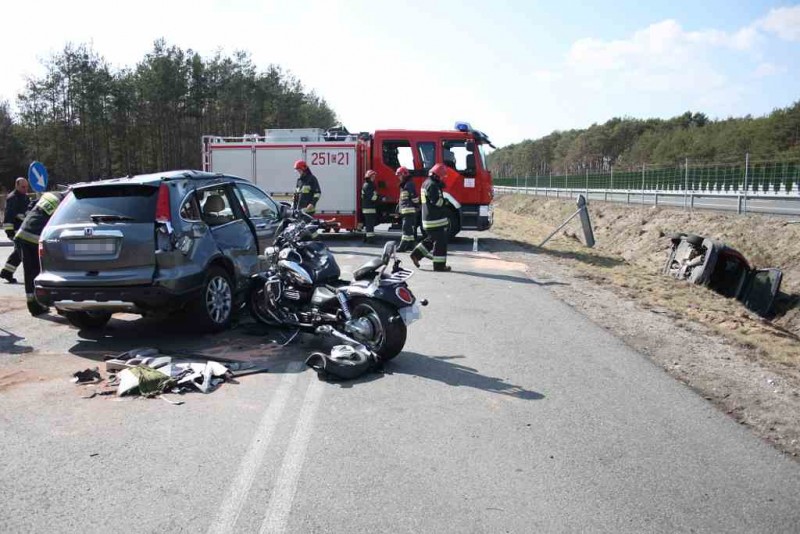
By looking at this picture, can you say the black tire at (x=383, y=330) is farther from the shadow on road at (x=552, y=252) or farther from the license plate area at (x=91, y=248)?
the shadow on road at (x=552, y=252)

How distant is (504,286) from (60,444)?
7.99 m

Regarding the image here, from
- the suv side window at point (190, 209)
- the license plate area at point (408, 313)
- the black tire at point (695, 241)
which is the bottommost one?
the license plate area at point (408, 313)

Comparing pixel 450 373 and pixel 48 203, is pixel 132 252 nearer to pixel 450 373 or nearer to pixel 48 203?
pixel 48 203

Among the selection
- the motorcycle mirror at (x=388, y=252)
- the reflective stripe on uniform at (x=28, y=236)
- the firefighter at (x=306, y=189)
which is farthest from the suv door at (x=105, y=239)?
the firefighter at (x=306, y=189)

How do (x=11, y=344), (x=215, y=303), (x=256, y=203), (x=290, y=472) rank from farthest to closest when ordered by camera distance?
(x=256, y=203) < (x=215, y=303) < (x=11, y=344) < (x=290, y=472)

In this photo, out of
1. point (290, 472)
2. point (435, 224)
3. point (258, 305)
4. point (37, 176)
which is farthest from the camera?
point (37, 176)

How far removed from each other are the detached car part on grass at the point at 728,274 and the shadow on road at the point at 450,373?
810 centimetres

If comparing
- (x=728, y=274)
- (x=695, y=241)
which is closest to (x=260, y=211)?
(x=695, y=241)

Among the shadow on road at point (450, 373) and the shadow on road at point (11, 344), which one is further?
the shadow on road at point (11, 344)

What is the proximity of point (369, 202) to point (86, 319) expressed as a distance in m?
10.3

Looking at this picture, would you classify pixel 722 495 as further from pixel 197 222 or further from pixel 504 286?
pixel 504 286

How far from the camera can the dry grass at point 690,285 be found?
871 cm

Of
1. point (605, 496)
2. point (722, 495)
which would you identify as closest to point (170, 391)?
point (605, 496)

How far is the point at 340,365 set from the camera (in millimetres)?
5715
